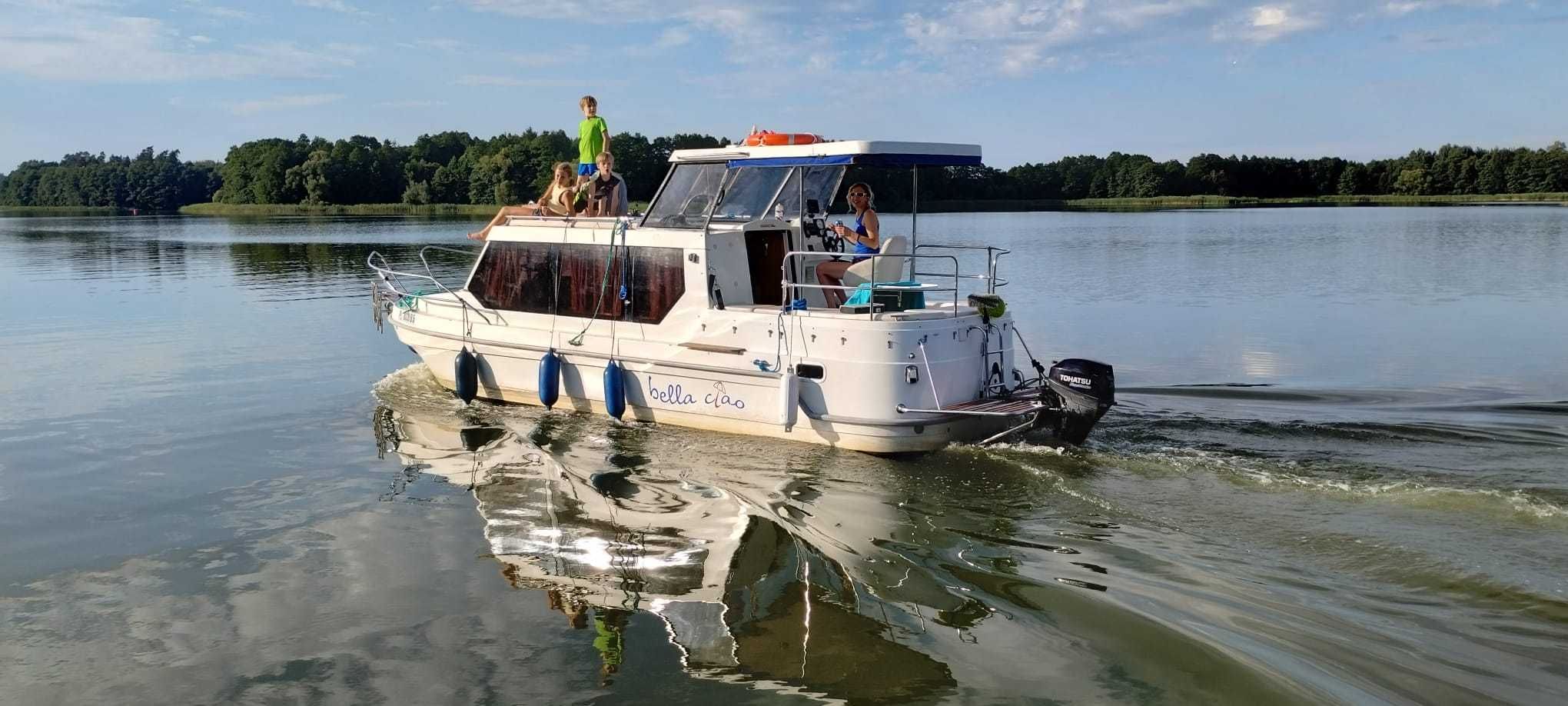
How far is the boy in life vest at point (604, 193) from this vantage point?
12805mm

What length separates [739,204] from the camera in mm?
11750

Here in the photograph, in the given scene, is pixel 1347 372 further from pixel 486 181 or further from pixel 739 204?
pixel 486 181

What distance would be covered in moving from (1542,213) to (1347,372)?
55956 mm

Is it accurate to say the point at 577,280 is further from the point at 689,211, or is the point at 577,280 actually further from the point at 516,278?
the point at 689,211

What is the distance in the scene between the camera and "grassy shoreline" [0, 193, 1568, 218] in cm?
8231

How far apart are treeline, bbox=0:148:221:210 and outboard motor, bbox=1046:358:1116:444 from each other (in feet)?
412

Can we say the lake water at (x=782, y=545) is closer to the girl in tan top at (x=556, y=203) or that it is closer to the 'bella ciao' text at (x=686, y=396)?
the 'bella ciao' text at (x=686, y=396)

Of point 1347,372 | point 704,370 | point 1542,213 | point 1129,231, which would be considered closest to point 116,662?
point 704,370

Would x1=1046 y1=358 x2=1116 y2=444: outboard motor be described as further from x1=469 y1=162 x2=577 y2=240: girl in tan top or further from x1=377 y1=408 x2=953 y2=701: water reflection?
x1=469 y1=162 x2=577 y2=240: girl in tan top

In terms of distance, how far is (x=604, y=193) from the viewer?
42.2ft

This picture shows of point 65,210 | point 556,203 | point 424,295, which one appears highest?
point 65,210

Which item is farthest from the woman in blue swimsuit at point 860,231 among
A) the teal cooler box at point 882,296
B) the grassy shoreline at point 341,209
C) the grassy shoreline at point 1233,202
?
the grassy shoreline at point 1233,202

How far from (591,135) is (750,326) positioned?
3.59m

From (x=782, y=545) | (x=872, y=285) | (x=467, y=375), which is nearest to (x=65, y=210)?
(x=467, y=375)
